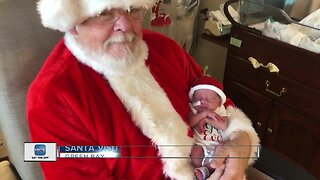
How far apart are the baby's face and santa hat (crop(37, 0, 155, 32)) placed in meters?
0.37

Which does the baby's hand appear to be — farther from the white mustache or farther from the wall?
the wall

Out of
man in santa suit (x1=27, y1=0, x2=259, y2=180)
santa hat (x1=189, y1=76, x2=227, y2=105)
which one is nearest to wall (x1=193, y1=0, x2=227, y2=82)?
santa hat (x1=189, y1=76, x2=227, y2=105)

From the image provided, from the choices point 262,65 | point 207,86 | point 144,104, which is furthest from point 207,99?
point 262,65

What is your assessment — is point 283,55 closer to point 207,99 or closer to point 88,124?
point 207,99

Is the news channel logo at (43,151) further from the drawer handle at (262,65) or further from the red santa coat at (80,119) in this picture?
the drawer handle at (262,65)

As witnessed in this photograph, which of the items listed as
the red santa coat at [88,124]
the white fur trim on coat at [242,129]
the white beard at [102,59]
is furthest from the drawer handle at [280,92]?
the white beard at [102,59]

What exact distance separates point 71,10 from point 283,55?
0.88 metres

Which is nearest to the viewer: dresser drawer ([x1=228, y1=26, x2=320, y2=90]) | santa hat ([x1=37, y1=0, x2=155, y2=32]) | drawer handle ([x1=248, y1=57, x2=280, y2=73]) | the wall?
santa hat ([x1=37, y1=0, x2=155, y2=32])

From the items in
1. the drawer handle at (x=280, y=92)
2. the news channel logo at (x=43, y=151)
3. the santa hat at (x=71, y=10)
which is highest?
the santa hat at (x=71, y=10)

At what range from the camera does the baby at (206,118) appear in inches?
39.9

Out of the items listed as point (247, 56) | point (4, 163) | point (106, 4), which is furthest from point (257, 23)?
point (4, 163)

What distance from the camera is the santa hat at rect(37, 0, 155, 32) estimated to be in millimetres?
838

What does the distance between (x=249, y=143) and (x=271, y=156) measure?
0.08 meters

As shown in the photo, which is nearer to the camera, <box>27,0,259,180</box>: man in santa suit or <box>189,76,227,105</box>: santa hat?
<box>27,0,259,180</box>: man in santa suit
